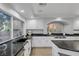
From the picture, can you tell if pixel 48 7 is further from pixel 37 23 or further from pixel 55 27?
pixel 55 27

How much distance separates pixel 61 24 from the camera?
8.18 meters

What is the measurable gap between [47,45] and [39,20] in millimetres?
1857

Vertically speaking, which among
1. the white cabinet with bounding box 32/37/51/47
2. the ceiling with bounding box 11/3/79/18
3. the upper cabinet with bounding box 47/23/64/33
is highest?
the ceiling with bounding box 11/3/79/18

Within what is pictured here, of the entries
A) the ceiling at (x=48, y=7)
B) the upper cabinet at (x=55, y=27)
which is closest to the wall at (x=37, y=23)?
the upper cabinet at (x=55, y=27)

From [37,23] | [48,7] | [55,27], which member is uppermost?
[48,7]

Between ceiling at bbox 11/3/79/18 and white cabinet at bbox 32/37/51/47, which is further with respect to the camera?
white cabinet at bbox 32/37/51/47

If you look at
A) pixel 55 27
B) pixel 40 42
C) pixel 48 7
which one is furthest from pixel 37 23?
pixel 48 7

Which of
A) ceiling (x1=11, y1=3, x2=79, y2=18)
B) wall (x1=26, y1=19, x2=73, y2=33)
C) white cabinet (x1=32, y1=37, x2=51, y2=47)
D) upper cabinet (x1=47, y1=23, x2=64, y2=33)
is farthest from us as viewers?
upper cabinet (x1=47, y1=23, x2=64, y2=33)

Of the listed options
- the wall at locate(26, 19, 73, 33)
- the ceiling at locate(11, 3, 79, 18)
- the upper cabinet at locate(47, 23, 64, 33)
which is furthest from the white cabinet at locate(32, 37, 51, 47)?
the ceiling at locate(11, 3, 79, 18)

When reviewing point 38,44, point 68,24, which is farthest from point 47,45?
point 68,24

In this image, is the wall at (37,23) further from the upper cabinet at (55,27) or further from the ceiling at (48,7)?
the ceiling at (48,7)

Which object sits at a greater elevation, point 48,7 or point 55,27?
point 48,7

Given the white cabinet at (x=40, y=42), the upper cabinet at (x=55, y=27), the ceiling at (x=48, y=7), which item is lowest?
the white cabinet at (x=40, y=42)

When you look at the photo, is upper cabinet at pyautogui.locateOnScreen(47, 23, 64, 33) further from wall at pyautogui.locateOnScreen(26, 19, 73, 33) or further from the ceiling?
the ceiling
